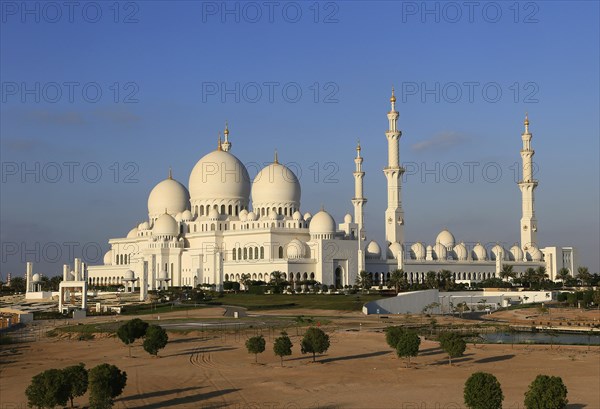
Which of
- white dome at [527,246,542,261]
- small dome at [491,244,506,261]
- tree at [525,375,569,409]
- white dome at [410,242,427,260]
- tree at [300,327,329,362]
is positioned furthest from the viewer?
white dome at [527,246,542,261]

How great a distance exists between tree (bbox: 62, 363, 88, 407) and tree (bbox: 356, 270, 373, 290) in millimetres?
58163

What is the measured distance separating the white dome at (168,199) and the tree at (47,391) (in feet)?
257

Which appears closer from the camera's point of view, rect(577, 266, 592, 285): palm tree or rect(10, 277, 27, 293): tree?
rect(577, 266, 592, 285): palm tree

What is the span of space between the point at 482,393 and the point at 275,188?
7231 centimetres

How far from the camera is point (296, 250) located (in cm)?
8625

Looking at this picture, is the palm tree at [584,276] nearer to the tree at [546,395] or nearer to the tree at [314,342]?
the tree at [314,342]

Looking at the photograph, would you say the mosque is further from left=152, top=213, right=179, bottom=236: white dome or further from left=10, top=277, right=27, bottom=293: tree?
left=10, top=277, right=27, bottom=293: tree

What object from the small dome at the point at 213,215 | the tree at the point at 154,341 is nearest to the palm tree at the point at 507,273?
the small dome at the point at 213,215

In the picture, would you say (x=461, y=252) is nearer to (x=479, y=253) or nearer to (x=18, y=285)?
(x=479, y=253)

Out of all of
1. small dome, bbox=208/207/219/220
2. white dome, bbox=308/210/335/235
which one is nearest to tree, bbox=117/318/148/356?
white dome, bbox=308/210/335/235

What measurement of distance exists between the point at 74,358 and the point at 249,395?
1228 cm

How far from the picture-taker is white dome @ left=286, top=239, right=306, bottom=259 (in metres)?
86.2

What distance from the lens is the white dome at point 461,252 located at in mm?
104119

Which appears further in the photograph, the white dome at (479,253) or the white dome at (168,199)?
the white dome at (479,253)
